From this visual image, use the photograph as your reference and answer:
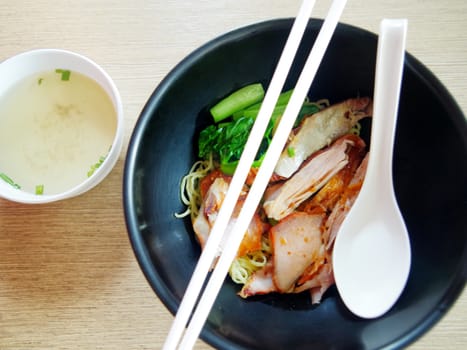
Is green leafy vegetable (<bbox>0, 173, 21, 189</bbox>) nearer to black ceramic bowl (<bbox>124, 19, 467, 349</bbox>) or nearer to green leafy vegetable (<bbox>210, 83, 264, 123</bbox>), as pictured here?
black ceramic bowl (<bbox>124, 19, 467, 349</bbox>)

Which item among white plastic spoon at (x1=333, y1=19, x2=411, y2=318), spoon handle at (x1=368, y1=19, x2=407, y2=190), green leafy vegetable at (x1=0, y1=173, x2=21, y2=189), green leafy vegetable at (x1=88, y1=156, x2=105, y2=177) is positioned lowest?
green leafy vegetable at (x1=0, y1=173, x2=21, y2=189)

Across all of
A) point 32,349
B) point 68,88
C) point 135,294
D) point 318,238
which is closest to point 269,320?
point 318,238

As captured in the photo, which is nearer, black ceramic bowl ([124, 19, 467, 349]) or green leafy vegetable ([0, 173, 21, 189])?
black ceramic bowl ([124, 19, 467, 349])

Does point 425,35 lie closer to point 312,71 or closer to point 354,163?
point 354,163

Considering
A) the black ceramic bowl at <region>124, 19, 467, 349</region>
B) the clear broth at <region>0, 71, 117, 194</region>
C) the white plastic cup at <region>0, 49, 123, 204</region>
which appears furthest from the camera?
the clear broth at <region>0, 71, 117, 194</region>

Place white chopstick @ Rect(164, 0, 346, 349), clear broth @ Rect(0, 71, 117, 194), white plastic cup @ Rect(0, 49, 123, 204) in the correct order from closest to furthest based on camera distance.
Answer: white chopstick @ Rect(164, 0, 346, 349) < white plastic cup @ Rect(0, 49, 123, 204) < clear broth @ Rect(0, 71, 117, 194)

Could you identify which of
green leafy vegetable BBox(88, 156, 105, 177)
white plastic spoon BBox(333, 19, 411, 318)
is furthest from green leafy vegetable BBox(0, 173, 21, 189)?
white plastic spoon BBox(333, 19, 411, 318)

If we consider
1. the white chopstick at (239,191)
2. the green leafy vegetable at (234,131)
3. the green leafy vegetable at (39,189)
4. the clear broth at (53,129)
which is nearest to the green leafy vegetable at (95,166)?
the clear broth at (53,129)
